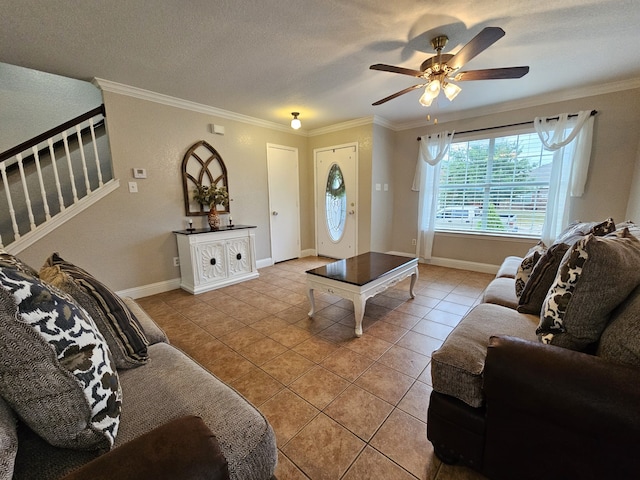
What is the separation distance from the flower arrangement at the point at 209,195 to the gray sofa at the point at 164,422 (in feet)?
8.99

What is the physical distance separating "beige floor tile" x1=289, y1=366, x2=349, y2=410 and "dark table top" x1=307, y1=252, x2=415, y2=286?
0.70 m

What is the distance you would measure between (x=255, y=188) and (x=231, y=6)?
265cm

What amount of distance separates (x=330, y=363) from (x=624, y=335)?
1.49m

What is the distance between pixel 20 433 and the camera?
708 millimetres

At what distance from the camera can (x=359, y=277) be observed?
7.42ft

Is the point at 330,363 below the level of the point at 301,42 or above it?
below

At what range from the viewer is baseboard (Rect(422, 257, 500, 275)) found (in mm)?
3998

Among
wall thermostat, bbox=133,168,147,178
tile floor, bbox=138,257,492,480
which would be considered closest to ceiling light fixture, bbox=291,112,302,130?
wall thermostat, bbox=133,168,147,178

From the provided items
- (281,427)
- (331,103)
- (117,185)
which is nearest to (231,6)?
(331,103)

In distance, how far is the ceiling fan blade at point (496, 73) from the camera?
1.92 m

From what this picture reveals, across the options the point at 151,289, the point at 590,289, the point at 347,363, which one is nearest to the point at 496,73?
the point at 590,289

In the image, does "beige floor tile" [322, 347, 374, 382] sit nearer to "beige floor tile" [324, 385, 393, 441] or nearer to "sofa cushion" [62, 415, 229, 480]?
"beige floor tile" [324, 385, 393, 441]

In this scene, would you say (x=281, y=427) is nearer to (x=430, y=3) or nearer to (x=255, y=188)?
(x=430, y=3)

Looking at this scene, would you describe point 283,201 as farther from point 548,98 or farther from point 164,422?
point 164,422
